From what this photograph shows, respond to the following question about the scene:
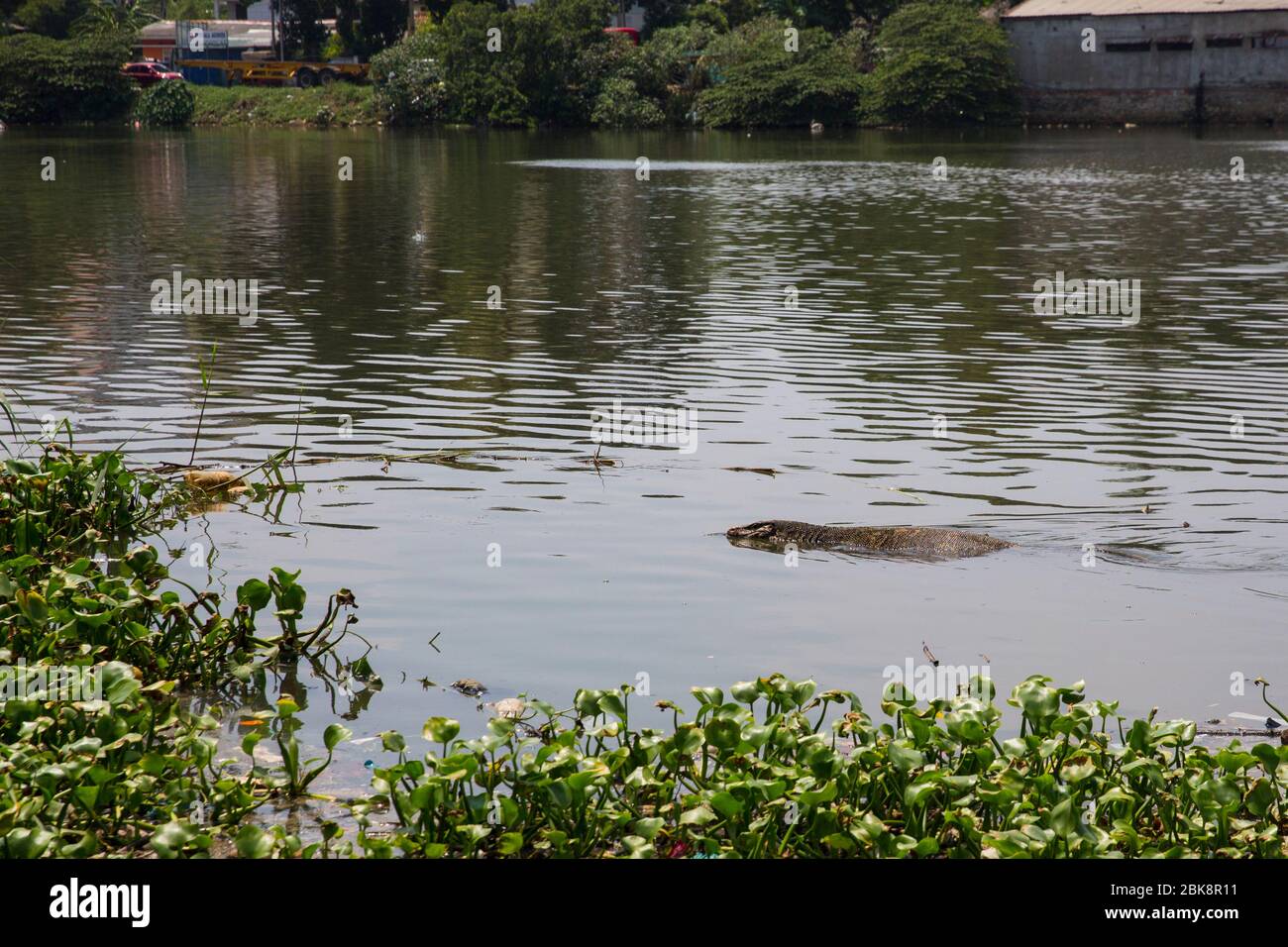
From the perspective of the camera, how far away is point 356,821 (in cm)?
596

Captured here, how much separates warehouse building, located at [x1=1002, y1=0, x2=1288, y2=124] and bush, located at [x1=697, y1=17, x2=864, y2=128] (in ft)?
30.8

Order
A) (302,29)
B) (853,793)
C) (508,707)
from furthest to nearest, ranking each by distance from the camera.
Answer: (302,29)
(508,707)
(853,793)

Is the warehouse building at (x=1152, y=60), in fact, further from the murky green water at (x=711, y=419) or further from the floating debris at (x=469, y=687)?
the floating debris at (x=469, y=687)

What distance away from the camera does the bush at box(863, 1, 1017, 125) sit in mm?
72750

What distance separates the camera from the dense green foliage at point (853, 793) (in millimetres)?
5387

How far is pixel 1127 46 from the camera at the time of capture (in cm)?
7588

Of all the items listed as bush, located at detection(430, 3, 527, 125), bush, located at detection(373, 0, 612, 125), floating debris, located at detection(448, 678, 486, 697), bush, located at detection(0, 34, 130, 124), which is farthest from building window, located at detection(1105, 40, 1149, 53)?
floating debris, located at detection(448, 678, 486, 697)

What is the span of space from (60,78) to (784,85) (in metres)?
37.9

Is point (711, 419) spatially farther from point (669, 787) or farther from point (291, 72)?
point (291, 72)

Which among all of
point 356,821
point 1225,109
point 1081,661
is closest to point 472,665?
point 356,821

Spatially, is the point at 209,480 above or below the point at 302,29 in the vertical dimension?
below

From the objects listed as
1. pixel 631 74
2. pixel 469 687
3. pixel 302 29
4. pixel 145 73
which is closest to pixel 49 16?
pixel 145 73
